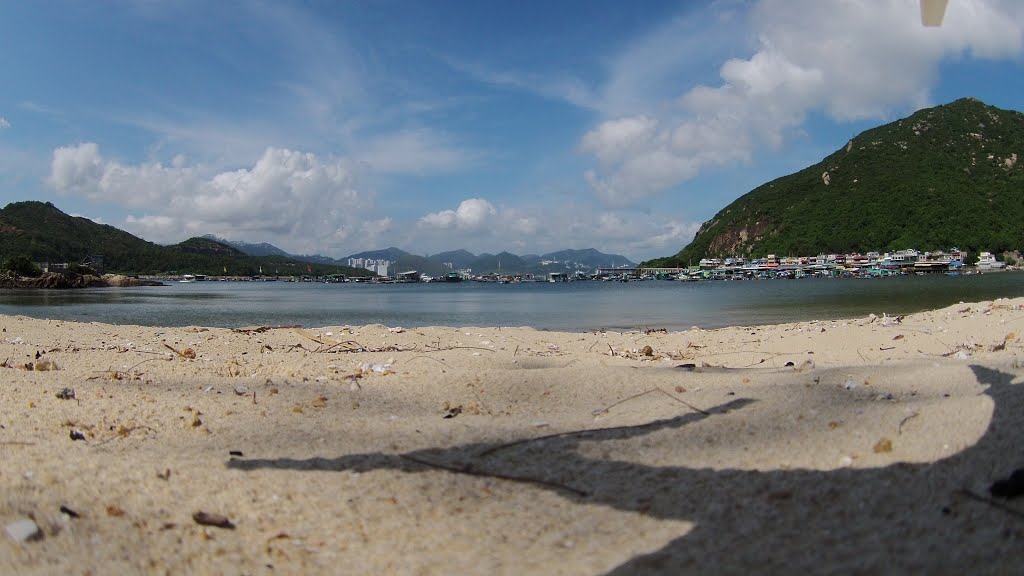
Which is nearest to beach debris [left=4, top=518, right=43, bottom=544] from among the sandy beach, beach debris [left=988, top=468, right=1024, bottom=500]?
the sandy beach

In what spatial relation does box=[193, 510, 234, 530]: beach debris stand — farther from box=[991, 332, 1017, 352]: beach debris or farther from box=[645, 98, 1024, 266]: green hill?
box=[645, 98, 1024, 266]: green hill

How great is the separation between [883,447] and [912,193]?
14917 centimetres

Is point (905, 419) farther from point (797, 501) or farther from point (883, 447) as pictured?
point (797, 501)

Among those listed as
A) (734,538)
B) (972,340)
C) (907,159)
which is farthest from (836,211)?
(734,538)

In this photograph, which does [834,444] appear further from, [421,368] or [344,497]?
[421,368]

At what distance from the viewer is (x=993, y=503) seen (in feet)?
9.25

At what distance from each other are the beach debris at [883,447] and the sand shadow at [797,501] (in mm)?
269

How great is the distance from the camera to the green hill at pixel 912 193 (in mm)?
116125

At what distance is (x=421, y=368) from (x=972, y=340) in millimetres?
9166

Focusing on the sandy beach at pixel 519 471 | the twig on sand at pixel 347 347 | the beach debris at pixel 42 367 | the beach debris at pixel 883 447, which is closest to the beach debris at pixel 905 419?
the sandy beach at pixel 519 471

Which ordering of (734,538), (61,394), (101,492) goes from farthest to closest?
(61,394)
(101,492)
(734,538)

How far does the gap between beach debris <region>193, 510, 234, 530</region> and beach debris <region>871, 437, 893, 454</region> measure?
3.99 metres

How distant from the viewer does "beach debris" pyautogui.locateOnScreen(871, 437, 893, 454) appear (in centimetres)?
382

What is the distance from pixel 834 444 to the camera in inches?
163
